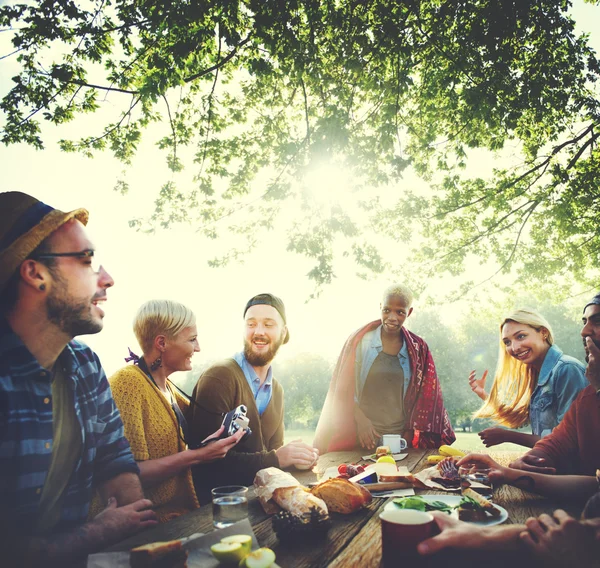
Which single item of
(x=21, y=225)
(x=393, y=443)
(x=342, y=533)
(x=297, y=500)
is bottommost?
(x=393, y=443)

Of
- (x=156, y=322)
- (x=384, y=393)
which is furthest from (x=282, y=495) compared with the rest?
(x=384, y=393)

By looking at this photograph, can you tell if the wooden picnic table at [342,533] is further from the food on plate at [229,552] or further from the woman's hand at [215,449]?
the woman's hand at [215,449]

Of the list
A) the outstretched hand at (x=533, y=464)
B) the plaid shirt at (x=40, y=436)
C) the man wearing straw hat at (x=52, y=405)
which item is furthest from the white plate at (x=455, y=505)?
the plaid shirt at (x=40, y=436)

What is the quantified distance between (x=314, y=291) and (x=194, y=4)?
12.5 ft

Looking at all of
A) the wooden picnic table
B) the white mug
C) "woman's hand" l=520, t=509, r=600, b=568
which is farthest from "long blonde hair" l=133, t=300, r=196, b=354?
"woman's hand" l=520, t=509, r=600, b=568

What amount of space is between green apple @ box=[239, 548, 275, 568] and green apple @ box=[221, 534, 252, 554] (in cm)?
3

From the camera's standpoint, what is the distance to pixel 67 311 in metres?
1.87

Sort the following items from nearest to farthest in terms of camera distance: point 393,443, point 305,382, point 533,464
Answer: point 533,464 → point 393,443 → point 305,382

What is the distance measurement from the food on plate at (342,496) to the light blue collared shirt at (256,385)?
4.48ft

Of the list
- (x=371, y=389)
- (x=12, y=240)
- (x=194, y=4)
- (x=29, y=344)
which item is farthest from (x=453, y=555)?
(x=194, y=4)

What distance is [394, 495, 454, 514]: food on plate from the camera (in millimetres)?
1618

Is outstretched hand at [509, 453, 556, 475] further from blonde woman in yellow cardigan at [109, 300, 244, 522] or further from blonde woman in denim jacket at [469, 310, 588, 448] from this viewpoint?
blonde woman in yellow cardigan at [109, 300, 244, 522]

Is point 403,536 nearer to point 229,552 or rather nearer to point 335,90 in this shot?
point 229,552

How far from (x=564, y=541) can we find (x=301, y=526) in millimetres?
887
